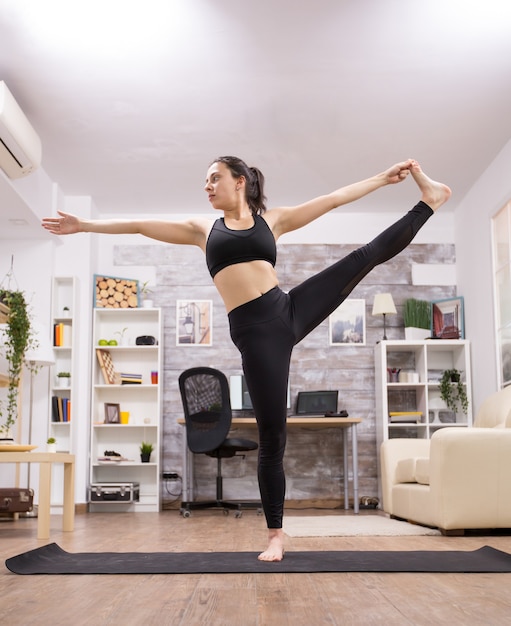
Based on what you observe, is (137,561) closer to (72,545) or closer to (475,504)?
(72,545)

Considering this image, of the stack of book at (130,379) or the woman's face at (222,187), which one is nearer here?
the woman's face at (222,187)

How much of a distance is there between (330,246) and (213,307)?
57.0 inches

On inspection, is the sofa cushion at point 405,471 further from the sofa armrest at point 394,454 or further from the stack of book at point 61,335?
the stack of book at point 61,335

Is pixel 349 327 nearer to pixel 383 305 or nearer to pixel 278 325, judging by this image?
pixel 383 305

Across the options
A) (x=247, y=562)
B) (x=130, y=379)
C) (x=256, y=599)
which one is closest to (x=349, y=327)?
(x=130, y=379)

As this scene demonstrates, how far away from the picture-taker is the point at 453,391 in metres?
7.81

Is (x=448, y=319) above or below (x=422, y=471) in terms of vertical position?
above

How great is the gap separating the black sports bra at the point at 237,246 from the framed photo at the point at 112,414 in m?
5.08

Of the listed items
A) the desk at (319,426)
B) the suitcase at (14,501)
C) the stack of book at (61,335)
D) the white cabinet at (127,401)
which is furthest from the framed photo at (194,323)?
the suitcase at (14,501)

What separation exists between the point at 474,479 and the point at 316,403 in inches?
137

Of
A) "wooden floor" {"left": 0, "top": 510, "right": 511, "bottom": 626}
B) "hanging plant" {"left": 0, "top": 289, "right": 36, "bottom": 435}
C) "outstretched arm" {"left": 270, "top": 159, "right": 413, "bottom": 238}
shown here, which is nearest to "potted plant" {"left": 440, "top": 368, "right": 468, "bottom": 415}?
"hanging plant" {"left": 0, "top": 289, "right": 36, "bottom": 435}

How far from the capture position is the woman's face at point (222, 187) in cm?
308

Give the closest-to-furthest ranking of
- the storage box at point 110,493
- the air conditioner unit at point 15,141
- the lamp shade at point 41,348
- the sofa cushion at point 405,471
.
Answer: the air conditioner unit at point 15,141 → the sofa cushion at point 405,471 → the lamp shade at point 41,348 → the storage box at point 110,493

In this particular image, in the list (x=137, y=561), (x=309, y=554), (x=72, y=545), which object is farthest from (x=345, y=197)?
(x=72, y=545)
